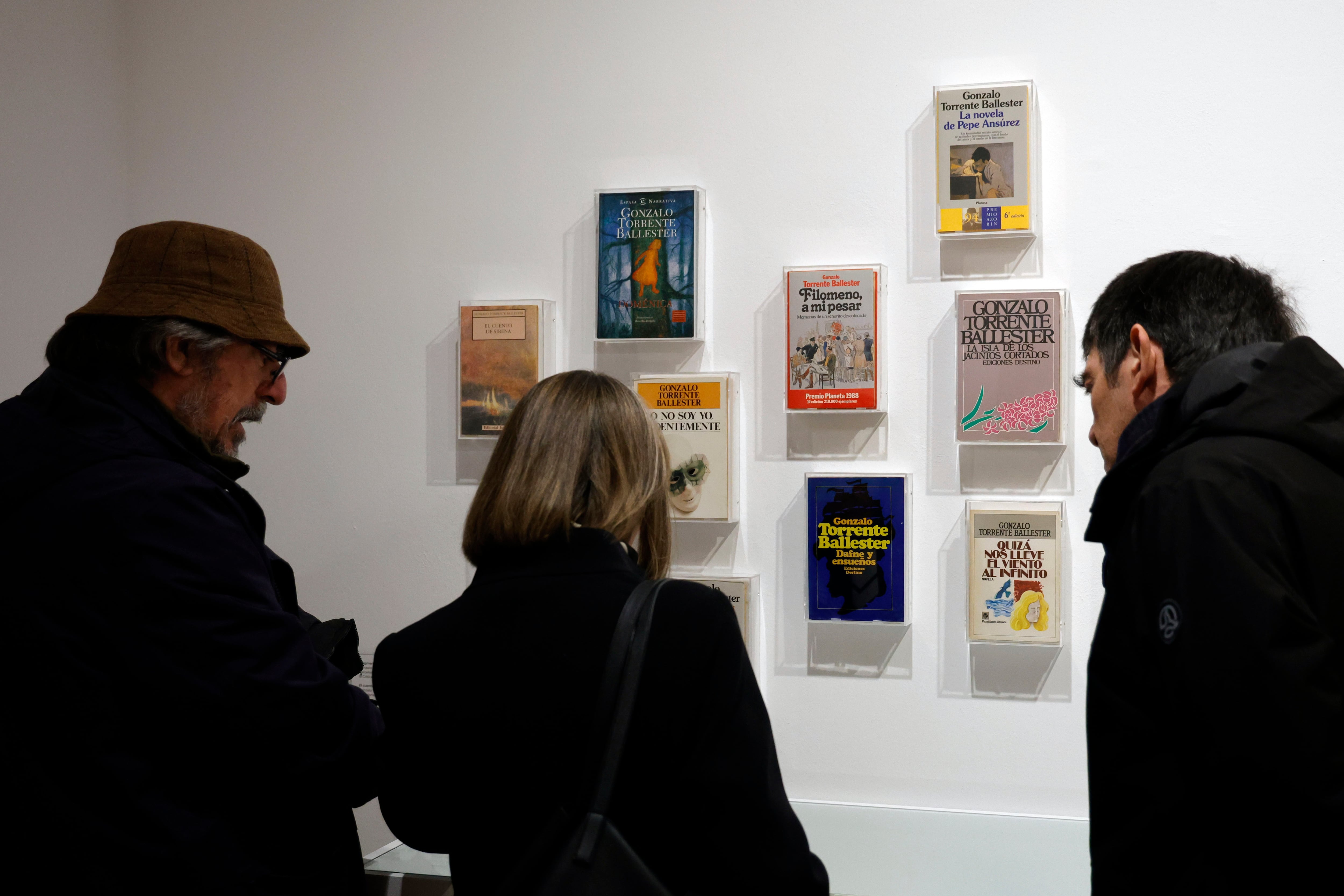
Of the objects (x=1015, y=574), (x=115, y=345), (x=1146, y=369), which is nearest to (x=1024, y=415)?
(x=1015, y=574)

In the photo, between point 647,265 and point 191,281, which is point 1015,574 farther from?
point 191,281

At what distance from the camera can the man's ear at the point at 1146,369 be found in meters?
1.45

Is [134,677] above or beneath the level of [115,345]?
beneath

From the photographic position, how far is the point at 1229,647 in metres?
1.12

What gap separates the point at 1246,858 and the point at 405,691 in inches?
37.2

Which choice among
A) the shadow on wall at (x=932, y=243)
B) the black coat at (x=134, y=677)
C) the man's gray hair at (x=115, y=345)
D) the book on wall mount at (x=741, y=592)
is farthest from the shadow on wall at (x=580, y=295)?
the black coat at (x=134, y=677)

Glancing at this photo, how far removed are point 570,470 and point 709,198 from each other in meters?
1.31

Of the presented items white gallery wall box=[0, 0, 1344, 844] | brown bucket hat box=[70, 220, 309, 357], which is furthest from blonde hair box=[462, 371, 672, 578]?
white gallery wall box=[0, 0, 1344, 844]

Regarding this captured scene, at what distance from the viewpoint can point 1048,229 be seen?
230 centimetres

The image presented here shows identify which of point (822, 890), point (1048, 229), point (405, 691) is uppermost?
point (1048, 229)

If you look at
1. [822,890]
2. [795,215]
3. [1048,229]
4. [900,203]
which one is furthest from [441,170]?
[822,890]

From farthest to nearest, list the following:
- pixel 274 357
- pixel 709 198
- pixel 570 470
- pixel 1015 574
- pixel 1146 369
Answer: pixel 709 198
pixel 1015 574
pixel 274 357
pixel 1146 369
pixel 570 470

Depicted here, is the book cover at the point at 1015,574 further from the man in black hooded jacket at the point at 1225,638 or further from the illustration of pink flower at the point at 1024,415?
the man in black hooded jacket at the point at 1225,638

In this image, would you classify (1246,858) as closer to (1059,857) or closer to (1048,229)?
(1059,857)
